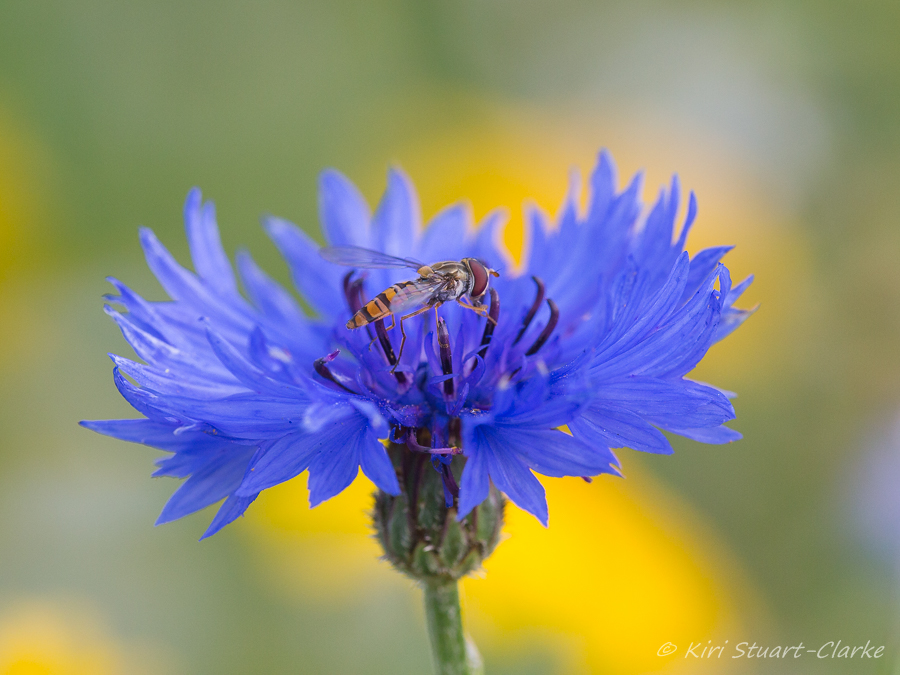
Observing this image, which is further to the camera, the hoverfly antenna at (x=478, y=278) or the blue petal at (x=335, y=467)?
the hoverfly antenna at (x=478, y=278)

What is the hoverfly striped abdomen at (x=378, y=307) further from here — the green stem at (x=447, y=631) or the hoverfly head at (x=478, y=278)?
the green stem at (x=447, y=631)

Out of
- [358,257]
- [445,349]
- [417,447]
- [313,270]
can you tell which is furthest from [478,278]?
[313,270]

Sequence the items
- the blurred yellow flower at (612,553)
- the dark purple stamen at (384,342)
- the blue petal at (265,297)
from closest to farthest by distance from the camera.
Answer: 1. the dark purple stamen at (384,342)
2. the blue petal at (265,297)
3. the blurred yellow flower at (612,553)

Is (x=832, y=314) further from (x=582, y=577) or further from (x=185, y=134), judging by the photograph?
(x=185, y=134)

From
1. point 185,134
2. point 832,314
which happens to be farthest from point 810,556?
point 185,134
